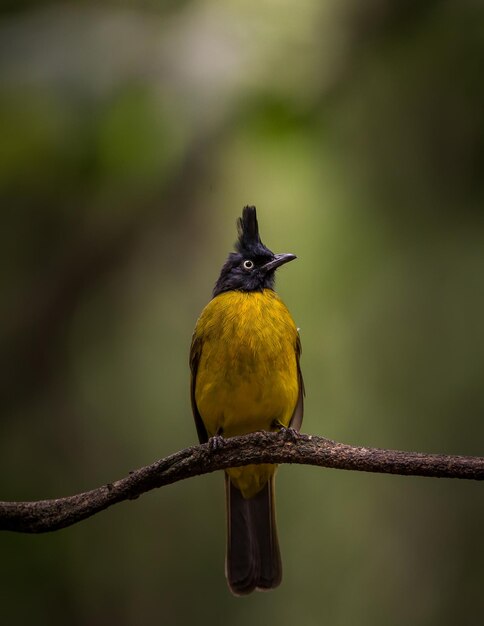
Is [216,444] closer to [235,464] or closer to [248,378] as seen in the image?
[235,464]

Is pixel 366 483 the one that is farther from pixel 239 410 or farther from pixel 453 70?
pixel 453 70

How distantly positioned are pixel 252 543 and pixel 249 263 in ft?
3.51

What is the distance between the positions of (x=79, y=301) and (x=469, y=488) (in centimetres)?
189

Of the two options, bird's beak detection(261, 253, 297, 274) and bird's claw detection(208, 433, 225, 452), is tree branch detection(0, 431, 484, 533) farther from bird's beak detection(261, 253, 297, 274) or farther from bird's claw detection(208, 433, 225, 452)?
bird's beak detection(261, 253, 297, 274)

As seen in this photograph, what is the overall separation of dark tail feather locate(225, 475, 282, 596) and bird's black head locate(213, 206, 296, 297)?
780 mm

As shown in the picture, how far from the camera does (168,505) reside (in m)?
3.94

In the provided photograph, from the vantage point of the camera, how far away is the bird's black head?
10.6ft

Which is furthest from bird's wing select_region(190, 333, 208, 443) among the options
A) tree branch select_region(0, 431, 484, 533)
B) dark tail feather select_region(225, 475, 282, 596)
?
tree branch select_region(0, 431, 484, 533)

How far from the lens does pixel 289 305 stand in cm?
370

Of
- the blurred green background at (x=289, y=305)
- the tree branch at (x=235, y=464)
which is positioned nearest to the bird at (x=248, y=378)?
the blurred green background at (x=289, y=305)

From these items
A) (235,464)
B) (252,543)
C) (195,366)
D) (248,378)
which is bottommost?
(252,543)

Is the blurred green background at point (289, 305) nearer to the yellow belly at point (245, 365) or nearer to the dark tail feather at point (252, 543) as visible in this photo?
the dark tail feather at point (252, 543)

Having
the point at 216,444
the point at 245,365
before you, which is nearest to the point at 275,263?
the point at 245,365

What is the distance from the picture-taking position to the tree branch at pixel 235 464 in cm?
206
